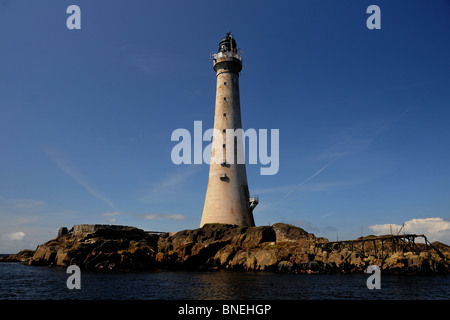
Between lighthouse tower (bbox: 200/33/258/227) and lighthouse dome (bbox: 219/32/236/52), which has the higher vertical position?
lighthouse dome (bbox: 219/32/236/52)

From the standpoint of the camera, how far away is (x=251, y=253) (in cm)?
4662

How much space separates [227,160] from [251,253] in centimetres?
1652

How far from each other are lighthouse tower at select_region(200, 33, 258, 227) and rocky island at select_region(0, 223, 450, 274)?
2.94m

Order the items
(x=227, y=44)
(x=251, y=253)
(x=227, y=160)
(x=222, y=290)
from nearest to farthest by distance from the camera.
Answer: (x=222, y=290) → (x=251, y=253) → (x=227, y=160) → (x=227, y=44)

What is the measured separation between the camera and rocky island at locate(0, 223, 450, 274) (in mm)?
43250

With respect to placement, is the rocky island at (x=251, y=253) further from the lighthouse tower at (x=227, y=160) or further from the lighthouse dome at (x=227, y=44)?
the lighthouse dome at (x=227, y=44)

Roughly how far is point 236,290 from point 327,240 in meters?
29.6

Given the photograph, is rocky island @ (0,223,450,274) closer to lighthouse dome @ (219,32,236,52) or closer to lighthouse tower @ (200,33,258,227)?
lighthouse tower @ (200,33,258,227)

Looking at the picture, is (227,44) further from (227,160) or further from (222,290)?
(222,290)

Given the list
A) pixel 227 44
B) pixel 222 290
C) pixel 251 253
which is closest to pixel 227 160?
pixel 251 253

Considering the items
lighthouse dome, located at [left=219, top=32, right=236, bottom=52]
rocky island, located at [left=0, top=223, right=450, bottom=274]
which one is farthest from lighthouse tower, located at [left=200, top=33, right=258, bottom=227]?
rocky island, located at [left=0, top=223, right=450, bottom=274]
